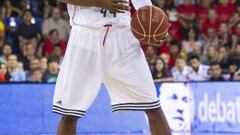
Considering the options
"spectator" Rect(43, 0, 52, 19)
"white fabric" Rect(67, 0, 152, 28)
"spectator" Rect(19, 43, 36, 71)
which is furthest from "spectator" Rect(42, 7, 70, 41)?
"white fabric" Rect(67, 0, 152, 28)

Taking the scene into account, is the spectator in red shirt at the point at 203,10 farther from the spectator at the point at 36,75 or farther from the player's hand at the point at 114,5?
the player's hand at the point at 114,5

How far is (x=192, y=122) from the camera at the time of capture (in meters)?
11.4

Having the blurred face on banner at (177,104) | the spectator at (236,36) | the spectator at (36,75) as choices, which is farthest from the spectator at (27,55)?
the spectator at (236,36)

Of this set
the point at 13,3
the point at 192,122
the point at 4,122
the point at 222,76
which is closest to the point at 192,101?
the point at 192,122

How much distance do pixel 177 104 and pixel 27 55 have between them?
11.7 feet

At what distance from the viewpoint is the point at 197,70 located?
13.4 m

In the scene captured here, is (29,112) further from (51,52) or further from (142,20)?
(142,20)

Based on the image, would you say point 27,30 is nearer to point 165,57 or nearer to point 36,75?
point 36,75

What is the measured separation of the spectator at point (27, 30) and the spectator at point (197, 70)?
3228 millimetres

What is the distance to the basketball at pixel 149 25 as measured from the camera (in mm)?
5371

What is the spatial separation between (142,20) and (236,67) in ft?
27.6

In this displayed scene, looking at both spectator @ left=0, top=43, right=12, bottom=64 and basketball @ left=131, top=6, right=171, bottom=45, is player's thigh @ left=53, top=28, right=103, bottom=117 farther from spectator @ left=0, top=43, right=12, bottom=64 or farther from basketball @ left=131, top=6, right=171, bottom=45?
spectator @ left=0, top=43, right=12, bottom=64

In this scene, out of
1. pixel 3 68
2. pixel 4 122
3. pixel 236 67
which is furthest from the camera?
pixel 236 67

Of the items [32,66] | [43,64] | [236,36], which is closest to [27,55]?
[32,66]
